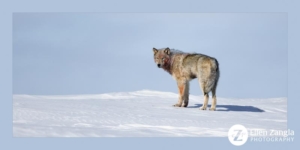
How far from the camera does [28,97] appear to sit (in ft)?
74.2

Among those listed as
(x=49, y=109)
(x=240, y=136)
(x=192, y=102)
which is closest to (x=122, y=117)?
(x=49, y=109)

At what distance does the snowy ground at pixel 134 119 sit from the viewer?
47.5ft

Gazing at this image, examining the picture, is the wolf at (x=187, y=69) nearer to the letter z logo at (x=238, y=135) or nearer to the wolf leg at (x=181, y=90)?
the wolf leg at (x=181, y=90)

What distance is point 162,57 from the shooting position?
20609 mm

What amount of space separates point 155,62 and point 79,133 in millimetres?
7311

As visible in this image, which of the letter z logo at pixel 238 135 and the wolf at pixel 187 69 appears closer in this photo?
the letter z logo at pixel 238 135

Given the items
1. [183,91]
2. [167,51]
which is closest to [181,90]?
[183,91]

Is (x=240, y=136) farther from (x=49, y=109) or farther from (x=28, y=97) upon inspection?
(x=28, y=97)

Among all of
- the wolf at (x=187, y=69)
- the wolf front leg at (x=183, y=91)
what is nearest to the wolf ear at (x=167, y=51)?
the wolf at (x=187, y=69)

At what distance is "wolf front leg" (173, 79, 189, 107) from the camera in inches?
789

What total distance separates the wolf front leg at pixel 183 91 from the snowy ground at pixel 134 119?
1.35ft

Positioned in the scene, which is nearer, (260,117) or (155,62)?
(260,117)

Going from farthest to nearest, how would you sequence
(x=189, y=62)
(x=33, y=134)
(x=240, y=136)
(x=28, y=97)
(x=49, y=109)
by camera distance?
(x=28, y=97)
(x=189, y=62)
(x=49, y=109)
(x=240, y=136)
(x=33, y=134)

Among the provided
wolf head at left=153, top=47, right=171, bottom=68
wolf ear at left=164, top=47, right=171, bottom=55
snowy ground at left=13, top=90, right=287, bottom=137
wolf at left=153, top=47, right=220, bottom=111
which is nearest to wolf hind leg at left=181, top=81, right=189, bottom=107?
wolf at left=153, top=47, right=220, bottom=111
